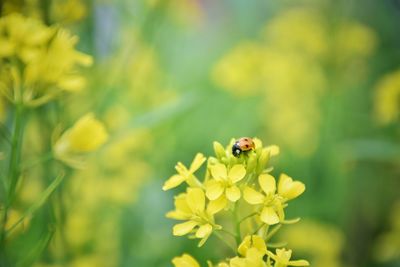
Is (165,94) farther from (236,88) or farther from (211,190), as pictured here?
(211,190)

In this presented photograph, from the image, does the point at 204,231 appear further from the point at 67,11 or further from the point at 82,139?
the point at 67,11

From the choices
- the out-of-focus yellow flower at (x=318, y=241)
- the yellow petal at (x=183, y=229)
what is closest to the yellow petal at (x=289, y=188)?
the yellow petal at (x=183, y=229)

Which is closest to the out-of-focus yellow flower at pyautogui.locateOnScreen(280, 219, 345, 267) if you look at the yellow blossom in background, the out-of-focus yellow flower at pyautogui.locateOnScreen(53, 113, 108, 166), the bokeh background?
the bokeh background

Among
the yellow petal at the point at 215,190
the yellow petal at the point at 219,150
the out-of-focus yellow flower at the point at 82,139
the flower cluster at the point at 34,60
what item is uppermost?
the flower cluster at the point at 34,60

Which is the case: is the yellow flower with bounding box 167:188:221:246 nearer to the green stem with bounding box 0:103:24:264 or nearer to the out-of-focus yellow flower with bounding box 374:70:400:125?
the green stem with bounding box 0:103:24:264

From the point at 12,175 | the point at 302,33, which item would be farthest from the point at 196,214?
the point at 302,33

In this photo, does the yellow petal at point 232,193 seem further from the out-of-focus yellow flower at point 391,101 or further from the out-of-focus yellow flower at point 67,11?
the out-of-focus yellow flower at point 391,101
